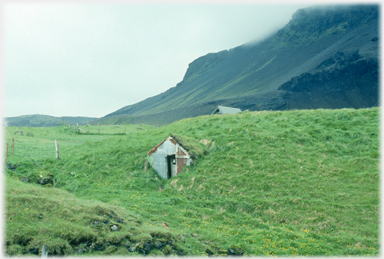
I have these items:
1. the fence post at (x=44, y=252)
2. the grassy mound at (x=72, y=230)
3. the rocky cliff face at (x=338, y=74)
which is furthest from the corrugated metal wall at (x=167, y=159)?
the rocky cliff face at (x=338, y=74)

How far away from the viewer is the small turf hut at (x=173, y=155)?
24922 mm

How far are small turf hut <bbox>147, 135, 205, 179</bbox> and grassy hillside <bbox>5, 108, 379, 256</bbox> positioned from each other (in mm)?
920

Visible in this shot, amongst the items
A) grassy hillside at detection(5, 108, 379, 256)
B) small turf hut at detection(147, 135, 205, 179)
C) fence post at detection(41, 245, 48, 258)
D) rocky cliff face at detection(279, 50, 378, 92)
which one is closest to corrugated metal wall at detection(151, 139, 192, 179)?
small turf hut at detection(147, 135, 205, 179)

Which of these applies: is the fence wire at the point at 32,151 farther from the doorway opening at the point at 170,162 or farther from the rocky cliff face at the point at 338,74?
the rocky cliff face at the point at 338,74

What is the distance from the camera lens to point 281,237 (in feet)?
48.6

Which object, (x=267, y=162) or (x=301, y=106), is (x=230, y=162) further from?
(x=301, y=106)

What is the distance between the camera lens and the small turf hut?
24.9 meters

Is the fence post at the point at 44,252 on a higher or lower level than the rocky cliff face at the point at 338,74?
lower

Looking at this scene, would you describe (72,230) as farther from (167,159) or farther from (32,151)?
(32,151)

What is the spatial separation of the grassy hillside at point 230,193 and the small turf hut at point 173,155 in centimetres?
92

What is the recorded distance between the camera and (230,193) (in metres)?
20.6

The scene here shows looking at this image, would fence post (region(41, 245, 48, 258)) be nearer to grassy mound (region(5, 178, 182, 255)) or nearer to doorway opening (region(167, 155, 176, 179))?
grassy mound (region(5, 178, 182, 255))

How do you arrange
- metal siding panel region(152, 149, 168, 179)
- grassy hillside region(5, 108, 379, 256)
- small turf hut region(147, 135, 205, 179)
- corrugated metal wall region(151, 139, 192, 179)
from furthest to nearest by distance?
metal siding panel region(152, 149, 168, 179) < corrugated metal wall region(151, 139, 192, 179) < small turf hut region(147, 135, 205, 179) < grassy hillside region(5, 108, 379, 256)

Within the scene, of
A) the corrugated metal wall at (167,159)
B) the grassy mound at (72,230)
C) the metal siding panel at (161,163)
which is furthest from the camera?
the metal siding panel at (161,163)
